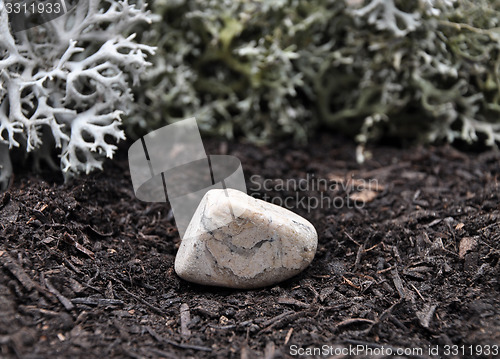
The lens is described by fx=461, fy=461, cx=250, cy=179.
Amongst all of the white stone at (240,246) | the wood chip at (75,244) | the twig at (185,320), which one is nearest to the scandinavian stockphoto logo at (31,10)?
the wood chip at (75,244)

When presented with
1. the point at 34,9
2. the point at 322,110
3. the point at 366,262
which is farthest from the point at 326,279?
the point at 34,9

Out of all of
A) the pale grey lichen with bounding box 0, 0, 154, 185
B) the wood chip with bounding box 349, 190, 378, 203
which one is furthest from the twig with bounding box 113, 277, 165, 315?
the wood chip with bounding box 349, 190, 378, 203

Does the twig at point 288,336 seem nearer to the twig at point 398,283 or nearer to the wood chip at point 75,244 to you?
the twig at point 398,283

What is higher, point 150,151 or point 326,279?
point 150,151

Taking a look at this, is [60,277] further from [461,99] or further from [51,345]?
[461,99]
